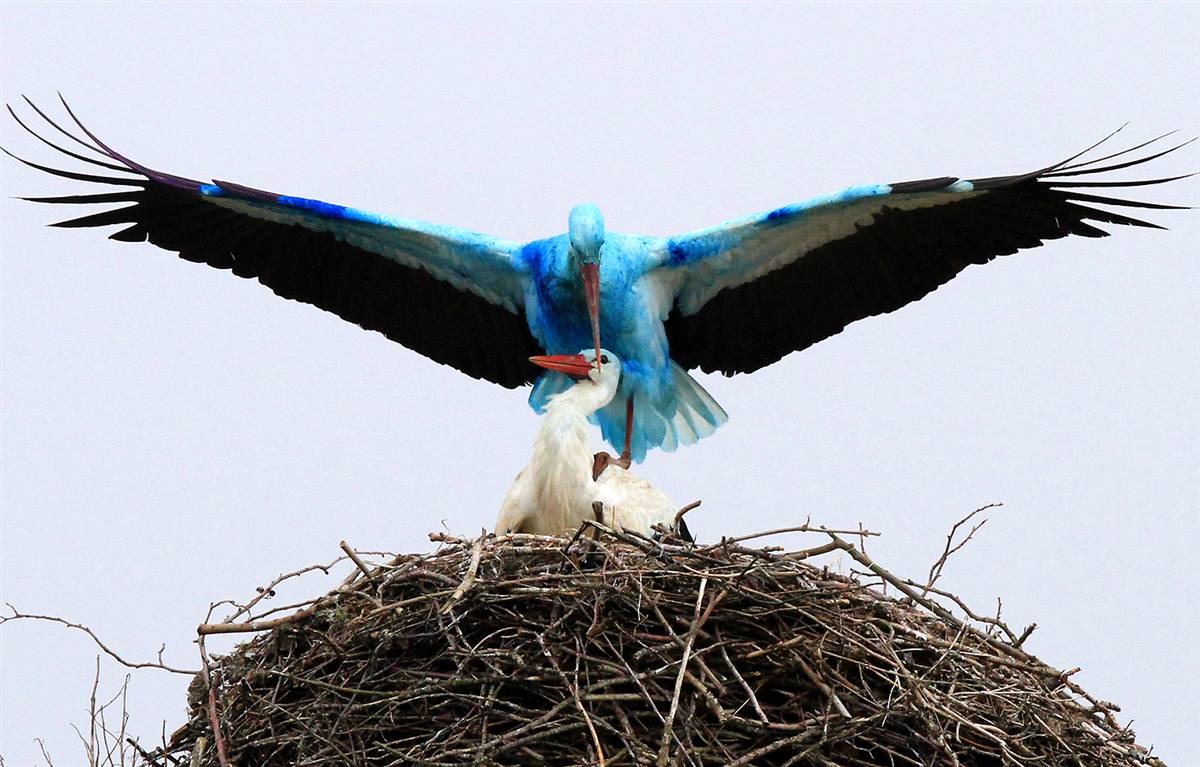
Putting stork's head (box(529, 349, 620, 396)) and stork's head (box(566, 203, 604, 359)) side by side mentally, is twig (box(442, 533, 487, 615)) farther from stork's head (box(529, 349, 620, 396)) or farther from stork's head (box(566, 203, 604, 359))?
stork's head (box(566, 203, 604, 359))

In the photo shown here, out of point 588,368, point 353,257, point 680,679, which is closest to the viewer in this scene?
point 680,679

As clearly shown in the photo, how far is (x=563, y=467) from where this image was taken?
6.39 m

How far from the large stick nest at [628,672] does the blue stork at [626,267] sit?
79.8 inches

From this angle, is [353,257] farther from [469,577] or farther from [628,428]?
[469,577]

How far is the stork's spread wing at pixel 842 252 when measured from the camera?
23.9ft

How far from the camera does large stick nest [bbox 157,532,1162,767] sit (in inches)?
204

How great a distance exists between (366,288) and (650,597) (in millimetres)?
3337

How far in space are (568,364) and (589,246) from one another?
527 millimetres

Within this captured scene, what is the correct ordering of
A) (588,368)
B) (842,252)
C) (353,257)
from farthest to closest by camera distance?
(353,257)
(842,252)
(588,368)

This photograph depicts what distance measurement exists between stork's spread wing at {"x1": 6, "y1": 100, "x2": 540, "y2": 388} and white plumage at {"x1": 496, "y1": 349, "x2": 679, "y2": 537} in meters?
1.55

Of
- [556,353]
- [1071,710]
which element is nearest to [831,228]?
[556,353]

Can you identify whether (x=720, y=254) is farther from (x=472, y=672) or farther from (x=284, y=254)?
(x=472, y=672)

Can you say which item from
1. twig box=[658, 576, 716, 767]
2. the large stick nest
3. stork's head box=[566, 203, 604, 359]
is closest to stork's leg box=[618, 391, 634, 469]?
stork's head box=[566, 203, 604, 359]

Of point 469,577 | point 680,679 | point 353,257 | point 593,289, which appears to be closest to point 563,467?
point 469,577
